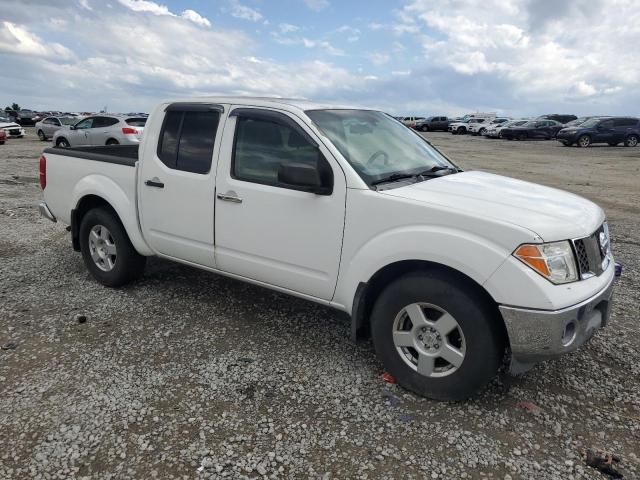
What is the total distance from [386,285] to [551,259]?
1001 millimetres

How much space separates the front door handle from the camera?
374 cm

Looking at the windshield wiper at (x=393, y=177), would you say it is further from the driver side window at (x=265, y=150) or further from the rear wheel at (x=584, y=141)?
the rear wheel at (x=584, y=141)

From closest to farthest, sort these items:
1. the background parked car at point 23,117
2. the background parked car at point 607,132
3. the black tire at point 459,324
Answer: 1. the black tire at point 459,324
2. the background parked car at point 607,132
3. the background parked car at point 23,117

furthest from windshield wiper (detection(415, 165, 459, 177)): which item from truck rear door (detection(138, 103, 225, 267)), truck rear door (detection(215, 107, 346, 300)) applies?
truck rear door (detection(138, 103, 225, 267))

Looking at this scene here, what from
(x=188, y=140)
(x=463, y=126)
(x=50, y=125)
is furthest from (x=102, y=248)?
(x=463, y=126)

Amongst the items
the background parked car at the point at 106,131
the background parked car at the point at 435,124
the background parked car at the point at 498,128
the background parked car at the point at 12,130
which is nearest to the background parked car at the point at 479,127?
the background parked car at the point at 498,128

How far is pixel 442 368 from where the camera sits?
3.07m

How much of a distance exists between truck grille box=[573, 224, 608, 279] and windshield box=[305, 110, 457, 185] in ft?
4.06

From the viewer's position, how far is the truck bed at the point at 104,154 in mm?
4613

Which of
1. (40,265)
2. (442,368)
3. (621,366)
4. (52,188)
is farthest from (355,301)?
(40,265)

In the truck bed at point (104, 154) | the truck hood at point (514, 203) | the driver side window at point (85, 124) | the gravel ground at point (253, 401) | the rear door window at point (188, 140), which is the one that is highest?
the driver side window at point (85, 124)

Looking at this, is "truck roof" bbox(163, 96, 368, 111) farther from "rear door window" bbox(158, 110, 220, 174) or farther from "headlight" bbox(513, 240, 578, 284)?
"headlight" bbox(513, 240, 578, 284)

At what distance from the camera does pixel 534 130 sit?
36.3 metres

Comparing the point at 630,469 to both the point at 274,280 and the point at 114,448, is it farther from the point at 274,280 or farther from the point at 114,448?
the point at 114,448
